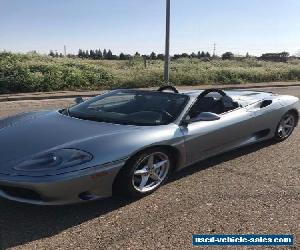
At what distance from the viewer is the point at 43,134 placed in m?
4.14

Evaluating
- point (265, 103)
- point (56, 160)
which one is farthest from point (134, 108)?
point (265, 103)

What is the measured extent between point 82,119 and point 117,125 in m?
0.51

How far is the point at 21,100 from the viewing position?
1415cm

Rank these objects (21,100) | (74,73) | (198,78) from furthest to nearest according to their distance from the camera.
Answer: (198,78) < (74,73) < (21,100)

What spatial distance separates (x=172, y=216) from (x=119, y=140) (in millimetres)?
880

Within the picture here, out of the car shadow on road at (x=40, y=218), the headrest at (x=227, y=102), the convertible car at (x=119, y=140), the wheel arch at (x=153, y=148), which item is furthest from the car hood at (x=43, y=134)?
the headrest at (x=227, y=102)

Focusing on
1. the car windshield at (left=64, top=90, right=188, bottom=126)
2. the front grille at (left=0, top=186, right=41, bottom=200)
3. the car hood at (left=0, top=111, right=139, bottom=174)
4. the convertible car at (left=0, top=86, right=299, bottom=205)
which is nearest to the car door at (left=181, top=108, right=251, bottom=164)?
the convertible car at (left=0, top=86, right=299, bottom=205)

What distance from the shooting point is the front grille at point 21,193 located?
349cm

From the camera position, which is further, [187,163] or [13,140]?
[187,163]

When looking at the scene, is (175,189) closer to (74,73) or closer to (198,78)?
(74,73)

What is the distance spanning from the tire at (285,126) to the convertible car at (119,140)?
443mm

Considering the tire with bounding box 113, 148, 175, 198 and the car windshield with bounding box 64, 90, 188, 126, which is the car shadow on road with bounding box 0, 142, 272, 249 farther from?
the car windshield with bounding box 64, 90, 188, 126

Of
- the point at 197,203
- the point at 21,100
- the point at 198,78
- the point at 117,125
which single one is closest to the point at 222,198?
the point at 197,203

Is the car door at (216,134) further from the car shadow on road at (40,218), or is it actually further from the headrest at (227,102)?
the car shadow on road at (40,218)
